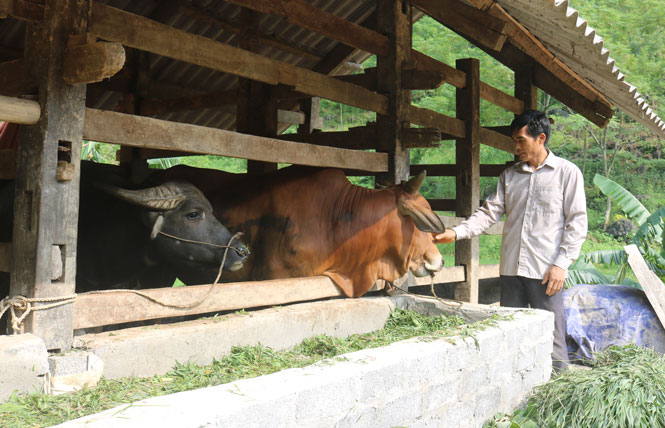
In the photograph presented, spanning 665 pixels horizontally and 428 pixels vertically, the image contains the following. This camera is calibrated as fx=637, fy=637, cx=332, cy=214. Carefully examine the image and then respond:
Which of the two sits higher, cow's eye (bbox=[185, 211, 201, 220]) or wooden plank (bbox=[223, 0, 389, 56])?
wooden plank (bbox=[223, 0, 389, 56])

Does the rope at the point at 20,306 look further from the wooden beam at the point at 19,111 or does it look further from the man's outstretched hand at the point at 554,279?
the man's outstretched hand at the point at 554,279

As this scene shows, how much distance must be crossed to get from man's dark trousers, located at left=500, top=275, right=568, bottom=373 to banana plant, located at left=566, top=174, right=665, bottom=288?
3525mm

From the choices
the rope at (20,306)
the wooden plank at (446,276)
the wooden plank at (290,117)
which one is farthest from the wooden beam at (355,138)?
the rope at (20,306)

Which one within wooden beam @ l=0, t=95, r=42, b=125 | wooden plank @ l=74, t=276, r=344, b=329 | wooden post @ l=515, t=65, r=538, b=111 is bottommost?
wooden plank @ l=74, t=276, r=344, b=329

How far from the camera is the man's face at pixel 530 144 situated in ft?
14.7

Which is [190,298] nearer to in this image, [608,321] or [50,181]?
[50,181]

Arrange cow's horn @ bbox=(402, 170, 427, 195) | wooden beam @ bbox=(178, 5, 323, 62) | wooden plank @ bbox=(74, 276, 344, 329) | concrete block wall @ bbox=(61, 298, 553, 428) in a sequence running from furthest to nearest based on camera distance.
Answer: wooden beam @ bbox=(178, 5, 323, 62)
cow's horn @ bbox=(402, 170, 427, 195)
wooden plank @ bbox=(74, 276, 344, 329)
concrete block wall @ bbox=(61, 298, 553, 428)

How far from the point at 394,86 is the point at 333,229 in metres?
1.42

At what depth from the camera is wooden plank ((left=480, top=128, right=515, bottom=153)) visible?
22.8 ft

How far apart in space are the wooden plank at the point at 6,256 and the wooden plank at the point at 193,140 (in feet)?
2.12

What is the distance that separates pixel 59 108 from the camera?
288 centimetres

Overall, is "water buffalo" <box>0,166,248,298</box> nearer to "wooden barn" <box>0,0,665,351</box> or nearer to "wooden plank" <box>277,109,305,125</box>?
"wooden barn" <box>0,0,665,351</box>

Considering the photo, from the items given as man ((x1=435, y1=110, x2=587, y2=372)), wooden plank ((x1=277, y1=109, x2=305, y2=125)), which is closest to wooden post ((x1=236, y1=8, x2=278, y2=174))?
wooden plank ((x1=277, y1=109, x2=305, y2=125))

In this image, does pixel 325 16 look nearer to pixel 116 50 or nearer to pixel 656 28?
pixel 116 50
